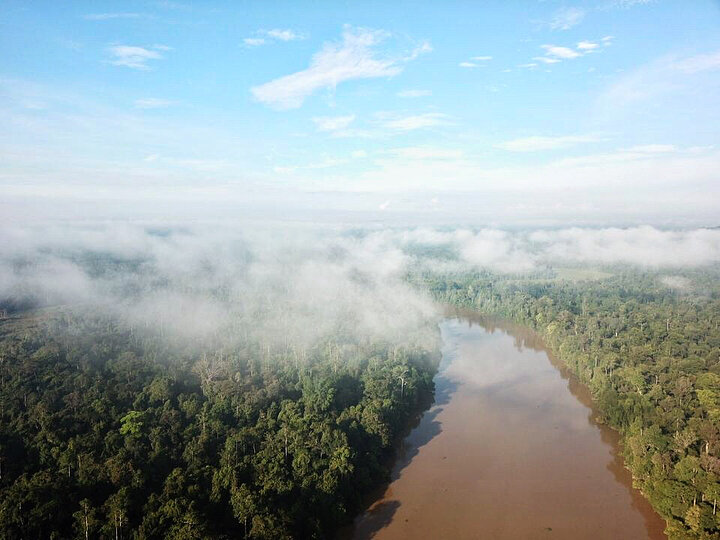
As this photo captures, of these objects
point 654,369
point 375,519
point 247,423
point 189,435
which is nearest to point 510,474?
point 375,519

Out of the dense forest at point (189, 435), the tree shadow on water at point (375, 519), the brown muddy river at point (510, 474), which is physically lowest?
the tree shadow on water at point (375, 519)

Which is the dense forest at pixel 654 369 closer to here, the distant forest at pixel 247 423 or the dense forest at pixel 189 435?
the distant forest at pixel 247 423

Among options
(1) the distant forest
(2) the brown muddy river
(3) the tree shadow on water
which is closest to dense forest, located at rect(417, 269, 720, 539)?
(1) the distant forest

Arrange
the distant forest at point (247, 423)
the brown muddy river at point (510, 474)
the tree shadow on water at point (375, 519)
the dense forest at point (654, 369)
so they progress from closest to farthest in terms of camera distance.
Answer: the distant forest at point (247, 423) < the dense forest at point (654, 369) < the tree shadow on water at point (375, 519) < the brown muddy river at point (510, 474)

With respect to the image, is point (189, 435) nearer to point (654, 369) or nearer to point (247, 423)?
point (247, 423)

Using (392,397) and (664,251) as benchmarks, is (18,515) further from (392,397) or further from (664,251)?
(664,251)

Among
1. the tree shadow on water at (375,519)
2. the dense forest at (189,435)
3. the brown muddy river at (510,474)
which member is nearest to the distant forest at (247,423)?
the dense forest at (189,435)
